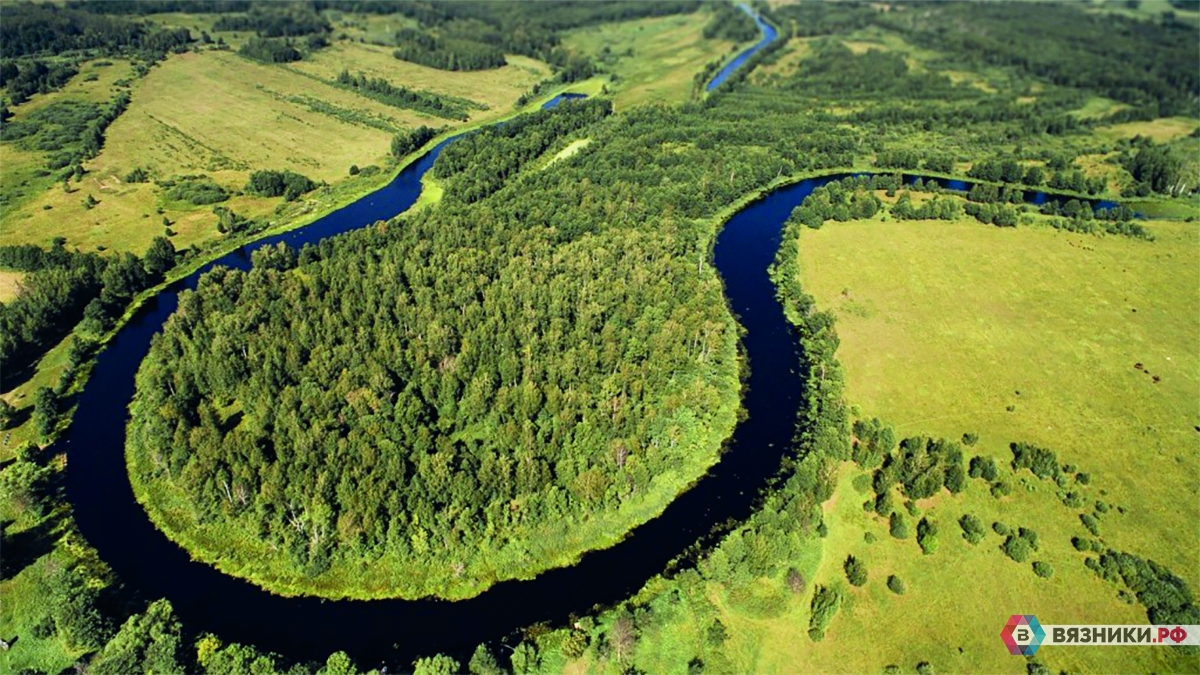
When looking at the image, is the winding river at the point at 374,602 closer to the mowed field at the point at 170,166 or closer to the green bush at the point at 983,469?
the green bush at the point at 983,469

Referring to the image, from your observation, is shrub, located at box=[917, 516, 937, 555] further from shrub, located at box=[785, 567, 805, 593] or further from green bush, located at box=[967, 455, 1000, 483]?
shrub, located at box=[785, 567, 805, 593]

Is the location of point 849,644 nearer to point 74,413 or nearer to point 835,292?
point 835,292

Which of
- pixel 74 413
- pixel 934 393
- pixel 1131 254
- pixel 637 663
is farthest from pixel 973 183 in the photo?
pixel 74 413

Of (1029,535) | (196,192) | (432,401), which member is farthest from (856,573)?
(196,192)

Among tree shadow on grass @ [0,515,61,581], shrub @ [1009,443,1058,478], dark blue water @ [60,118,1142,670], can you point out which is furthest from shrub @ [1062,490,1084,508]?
tree shadow on grass @ [0,515,61,581]

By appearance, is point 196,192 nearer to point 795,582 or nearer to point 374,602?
point 374,602
